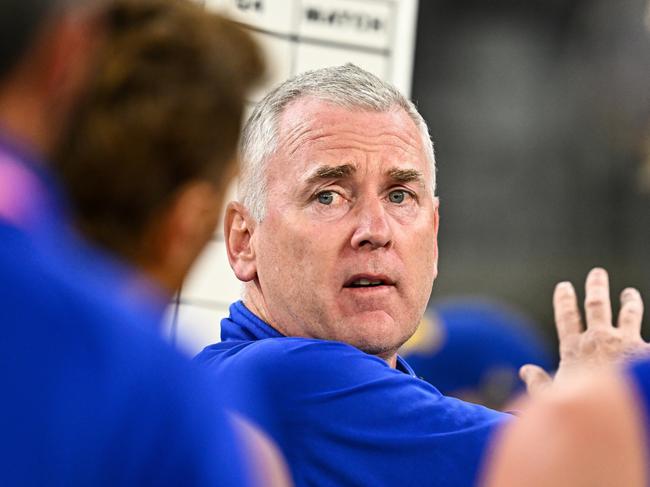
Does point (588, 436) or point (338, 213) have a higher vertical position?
point (338, 213)

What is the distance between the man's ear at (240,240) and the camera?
302cm

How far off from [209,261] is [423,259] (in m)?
1.22

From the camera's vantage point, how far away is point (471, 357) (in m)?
4.77

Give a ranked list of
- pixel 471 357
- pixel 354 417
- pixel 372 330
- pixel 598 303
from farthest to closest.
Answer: pixel 471 357 < pixel 598 303 < pixel 372 330 < pixel 354 417

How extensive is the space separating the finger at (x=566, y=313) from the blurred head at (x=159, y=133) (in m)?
1.58

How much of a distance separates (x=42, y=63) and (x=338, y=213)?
1.59 meters

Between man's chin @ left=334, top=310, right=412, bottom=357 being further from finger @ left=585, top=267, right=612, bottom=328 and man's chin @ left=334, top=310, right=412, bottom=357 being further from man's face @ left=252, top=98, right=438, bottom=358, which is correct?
finger @ left=585, top=267, right=612, bottom=328

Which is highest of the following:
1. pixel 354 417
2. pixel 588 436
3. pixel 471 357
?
pixel 588 436

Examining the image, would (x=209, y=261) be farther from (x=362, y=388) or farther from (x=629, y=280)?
(x=629, y=280)

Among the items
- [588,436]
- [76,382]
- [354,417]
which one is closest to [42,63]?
[76,382]

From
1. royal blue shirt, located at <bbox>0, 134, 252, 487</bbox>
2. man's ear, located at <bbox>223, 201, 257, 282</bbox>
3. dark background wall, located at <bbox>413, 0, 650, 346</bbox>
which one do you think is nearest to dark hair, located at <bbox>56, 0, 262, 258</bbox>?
royal blue shirt, located at <bbox>0, 134, 252, 487</bbox>

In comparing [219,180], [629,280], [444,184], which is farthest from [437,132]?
[219,180]

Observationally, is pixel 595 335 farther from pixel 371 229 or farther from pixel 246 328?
pixel 246 328

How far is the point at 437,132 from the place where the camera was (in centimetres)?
667
